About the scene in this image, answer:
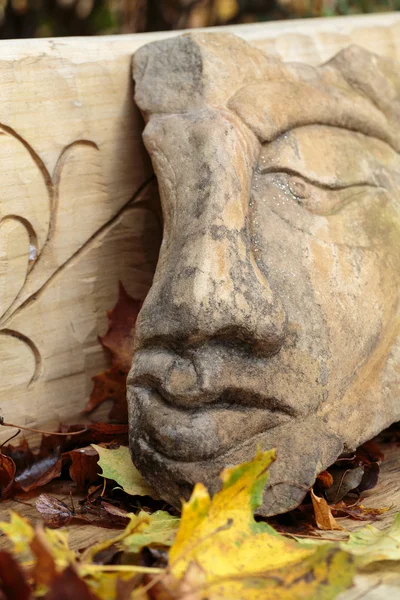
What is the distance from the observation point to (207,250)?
162cm

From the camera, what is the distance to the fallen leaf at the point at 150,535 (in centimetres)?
135

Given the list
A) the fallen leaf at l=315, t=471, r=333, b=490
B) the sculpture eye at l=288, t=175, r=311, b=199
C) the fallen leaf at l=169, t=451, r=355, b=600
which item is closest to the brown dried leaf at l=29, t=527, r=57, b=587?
the fallen leaf at l=169, t=451, r=355, b=600

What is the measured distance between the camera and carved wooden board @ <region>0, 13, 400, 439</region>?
191 cm

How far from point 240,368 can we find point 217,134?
514mm

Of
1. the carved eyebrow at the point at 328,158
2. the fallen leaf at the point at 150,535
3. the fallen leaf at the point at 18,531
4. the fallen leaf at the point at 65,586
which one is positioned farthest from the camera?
the carved eyebrow at the point at 328,158

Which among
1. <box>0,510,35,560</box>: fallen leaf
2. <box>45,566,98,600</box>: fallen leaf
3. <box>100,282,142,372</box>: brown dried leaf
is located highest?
<box>45,566,98,600</box>: fallen leaf

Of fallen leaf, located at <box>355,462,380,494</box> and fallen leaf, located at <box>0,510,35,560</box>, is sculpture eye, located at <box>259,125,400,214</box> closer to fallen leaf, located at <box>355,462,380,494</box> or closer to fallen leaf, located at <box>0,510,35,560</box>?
fallen leaf, located at <box>355,462,380,494</box>

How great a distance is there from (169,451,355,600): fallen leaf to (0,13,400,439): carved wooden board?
85cm

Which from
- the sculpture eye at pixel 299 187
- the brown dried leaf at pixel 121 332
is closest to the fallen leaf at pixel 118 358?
the brown dried leaf at pixel 121 332

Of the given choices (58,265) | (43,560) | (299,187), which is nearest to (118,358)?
(58,265)

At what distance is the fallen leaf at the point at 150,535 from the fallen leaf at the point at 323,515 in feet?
0.91

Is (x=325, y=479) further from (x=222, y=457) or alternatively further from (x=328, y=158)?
(x=328, y=158)

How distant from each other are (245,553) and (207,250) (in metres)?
0.60

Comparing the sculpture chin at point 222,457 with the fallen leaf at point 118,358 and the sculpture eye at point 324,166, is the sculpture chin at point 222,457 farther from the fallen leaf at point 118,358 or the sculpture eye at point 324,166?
the sculpture eye at point 324,166
